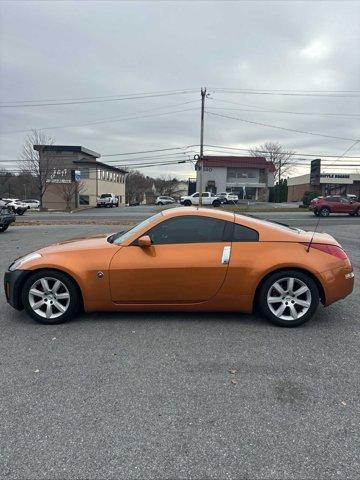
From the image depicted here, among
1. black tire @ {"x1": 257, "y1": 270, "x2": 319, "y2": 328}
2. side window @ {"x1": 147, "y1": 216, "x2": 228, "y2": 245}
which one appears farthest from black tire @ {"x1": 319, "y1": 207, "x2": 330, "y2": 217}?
side window @ {"x1": 147, "y1": 216, "x2": 228, "y2": 245}

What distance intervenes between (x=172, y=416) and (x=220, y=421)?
0.35 m

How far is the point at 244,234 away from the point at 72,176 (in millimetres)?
48337

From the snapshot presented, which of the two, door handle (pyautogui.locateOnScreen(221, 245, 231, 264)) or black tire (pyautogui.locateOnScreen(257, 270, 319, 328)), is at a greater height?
door handle (pyautogui.locateOnScreen(221, 245, 231, 264))

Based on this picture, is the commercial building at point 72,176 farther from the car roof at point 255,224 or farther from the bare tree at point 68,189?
the car roof at point 255,224

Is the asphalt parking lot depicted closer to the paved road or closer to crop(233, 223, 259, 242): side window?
crop(233, 223, 259, 242): side window

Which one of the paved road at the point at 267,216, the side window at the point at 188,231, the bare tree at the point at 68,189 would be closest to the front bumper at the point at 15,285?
the side window at the point at 188,231

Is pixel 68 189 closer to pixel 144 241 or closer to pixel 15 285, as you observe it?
pixel 15 285

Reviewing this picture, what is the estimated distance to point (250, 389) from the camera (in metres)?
3.06

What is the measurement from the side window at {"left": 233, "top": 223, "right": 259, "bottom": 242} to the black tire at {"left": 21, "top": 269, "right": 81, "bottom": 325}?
79.4 inches

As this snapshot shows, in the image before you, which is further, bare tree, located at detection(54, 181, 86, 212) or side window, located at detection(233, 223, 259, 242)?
bare tree, located at detection(54, 181, 86, 212)

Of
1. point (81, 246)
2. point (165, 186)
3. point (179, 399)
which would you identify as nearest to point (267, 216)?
point (81, 246)

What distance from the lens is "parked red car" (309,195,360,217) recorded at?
28.8 m

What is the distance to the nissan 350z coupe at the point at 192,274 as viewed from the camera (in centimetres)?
432

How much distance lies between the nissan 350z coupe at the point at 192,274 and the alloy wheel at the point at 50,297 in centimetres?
1
